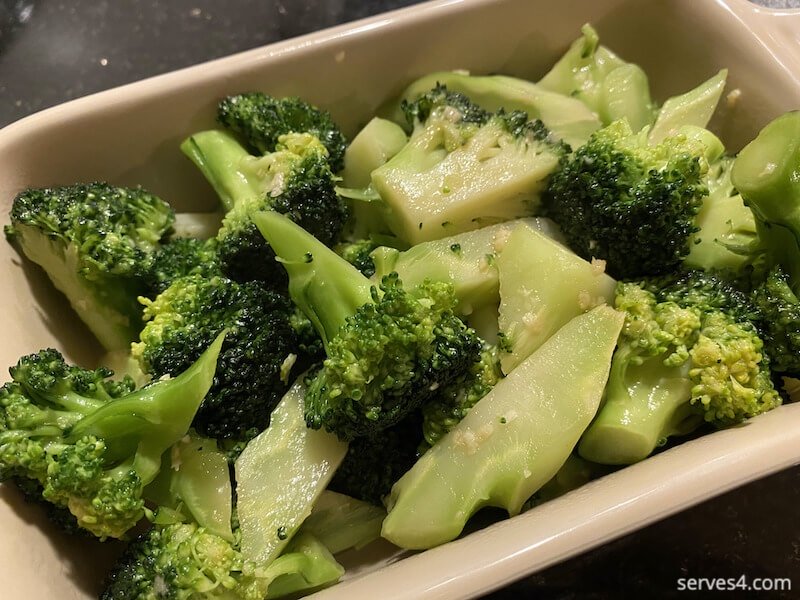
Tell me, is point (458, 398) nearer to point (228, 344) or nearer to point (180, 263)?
point (228, 344)

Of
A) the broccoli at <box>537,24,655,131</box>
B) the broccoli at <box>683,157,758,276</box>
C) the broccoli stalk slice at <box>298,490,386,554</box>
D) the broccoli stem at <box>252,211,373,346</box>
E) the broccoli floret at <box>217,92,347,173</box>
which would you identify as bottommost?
the broccoli stalk slice at <box>298,490,386,554</box>

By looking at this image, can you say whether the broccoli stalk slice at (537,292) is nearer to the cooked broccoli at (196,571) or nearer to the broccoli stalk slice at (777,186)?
the broccoli stalk slice at (777,186)

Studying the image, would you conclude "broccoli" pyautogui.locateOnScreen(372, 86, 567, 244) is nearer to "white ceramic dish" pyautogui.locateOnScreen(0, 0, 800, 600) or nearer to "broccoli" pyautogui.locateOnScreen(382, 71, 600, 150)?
"broccoli" pyautogui.locateOnScreen(382, 71, 600, 150)

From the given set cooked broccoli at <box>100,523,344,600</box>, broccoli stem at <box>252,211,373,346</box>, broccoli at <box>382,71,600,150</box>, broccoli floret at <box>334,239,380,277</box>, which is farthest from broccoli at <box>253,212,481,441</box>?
broccoli at <box>382,71,600,150</box>

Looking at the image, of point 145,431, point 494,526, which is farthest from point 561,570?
point 145,431

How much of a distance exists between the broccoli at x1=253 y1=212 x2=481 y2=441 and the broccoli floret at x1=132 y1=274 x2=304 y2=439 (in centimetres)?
7

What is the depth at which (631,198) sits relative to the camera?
111cm

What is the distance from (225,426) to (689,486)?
2.32 ft

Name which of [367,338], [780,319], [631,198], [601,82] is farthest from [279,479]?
[601,82]

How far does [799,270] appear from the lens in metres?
1.08

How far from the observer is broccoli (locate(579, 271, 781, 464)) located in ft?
3.36

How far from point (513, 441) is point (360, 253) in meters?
0.46

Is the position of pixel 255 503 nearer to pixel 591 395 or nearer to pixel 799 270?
pixel 591 395

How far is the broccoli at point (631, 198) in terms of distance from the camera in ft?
3.62
